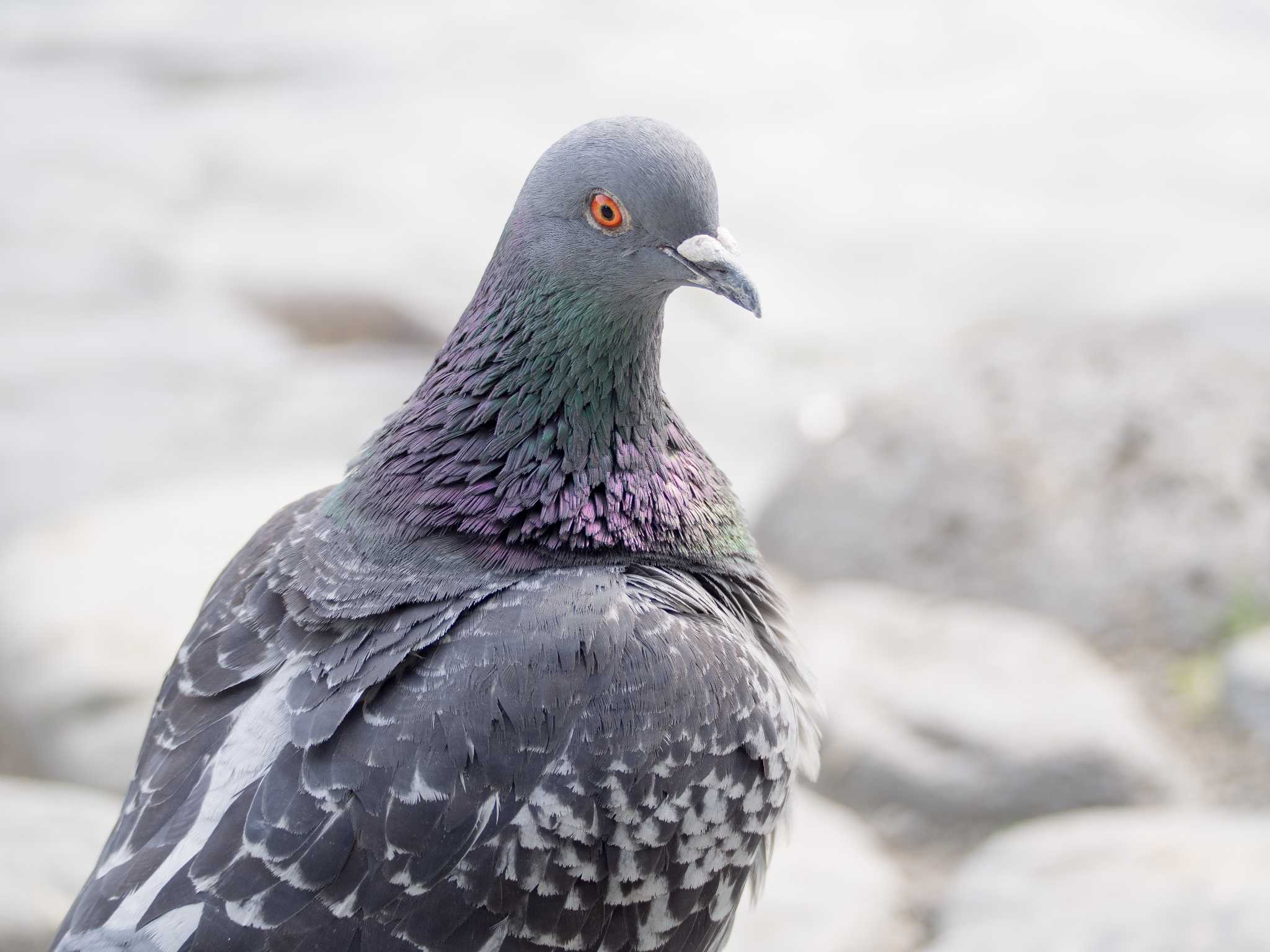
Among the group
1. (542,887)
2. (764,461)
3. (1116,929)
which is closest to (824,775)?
(1116,929)

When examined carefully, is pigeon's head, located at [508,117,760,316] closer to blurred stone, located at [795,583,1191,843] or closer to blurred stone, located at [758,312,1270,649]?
blurred stone, located at [795,583,1191,843]

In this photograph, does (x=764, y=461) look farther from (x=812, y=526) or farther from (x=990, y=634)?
(x=990, y=634)

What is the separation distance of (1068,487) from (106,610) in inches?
174

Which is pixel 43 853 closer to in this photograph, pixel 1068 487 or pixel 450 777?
pixel 450 777

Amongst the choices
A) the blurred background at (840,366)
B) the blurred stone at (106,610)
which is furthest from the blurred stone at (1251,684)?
the blurred stone at (106,610)

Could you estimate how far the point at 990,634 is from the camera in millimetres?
6203

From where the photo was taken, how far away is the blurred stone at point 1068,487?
6.29 metres

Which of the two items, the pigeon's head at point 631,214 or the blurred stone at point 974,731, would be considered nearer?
the pigeon's head at point 631,214

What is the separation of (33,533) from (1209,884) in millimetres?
5462

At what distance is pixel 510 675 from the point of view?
3.08 m

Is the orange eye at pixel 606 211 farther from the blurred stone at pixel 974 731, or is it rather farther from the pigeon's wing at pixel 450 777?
the blurred stone at pixel 974 731

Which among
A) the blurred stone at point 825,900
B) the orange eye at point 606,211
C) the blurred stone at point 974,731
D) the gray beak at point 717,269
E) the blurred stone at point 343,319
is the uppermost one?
the blurred stone at point 343,319

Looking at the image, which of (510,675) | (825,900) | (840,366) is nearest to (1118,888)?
(825,900)

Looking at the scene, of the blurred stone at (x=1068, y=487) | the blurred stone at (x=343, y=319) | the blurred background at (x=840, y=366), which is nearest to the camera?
the blurred background at (x=840, y=366)
